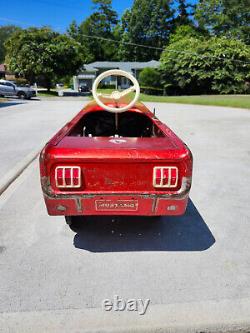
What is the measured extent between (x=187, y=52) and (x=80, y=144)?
120 feet

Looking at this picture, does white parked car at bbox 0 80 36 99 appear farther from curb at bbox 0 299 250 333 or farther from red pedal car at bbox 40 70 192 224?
curb at bbox 0 299 250 333

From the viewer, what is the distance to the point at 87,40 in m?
70.0

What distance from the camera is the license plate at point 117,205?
10.2 ft

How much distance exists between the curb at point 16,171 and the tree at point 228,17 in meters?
48.9

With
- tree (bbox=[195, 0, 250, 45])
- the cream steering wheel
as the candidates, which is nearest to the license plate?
the cream steering wheel

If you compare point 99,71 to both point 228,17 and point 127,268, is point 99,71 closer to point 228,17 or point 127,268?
point 228,17

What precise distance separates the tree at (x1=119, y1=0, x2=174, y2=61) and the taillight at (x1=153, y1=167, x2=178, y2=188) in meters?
67.6

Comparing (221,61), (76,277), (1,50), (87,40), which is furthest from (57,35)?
(1,50)

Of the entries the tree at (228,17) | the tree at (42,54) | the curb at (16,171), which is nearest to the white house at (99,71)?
the tree at (228,17)

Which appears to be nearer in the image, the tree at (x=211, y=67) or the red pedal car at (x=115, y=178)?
the red pedal car at (x=115, y=178)

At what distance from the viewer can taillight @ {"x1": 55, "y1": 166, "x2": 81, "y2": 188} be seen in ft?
9.86

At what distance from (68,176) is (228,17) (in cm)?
5557

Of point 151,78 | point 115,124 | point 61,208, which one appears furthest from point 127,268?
point 151,78

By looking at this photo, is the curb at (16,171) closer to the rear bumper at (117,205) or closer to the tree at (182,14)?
the rear bumper at (117,205)
